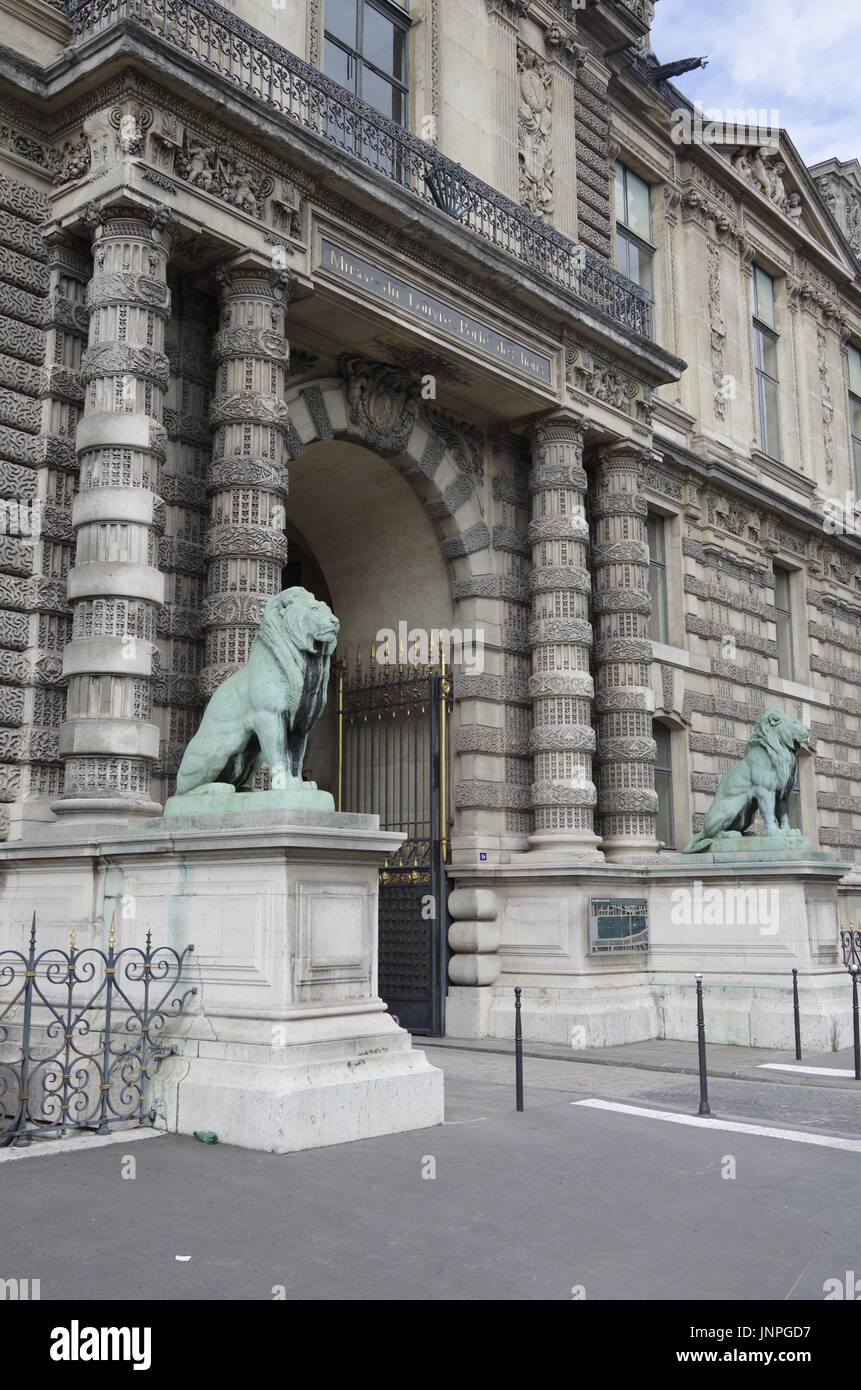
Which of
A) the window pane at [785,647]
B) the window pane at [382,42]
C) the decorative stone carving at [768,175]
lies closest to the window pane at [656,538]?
the window pane at [785,647]

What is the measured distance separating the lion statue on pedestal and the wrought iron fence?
4.81 ft

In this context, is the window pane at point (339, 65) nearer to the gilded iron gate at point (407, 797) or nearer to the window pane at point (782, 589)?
the gilded iron gate at point (407, 797)

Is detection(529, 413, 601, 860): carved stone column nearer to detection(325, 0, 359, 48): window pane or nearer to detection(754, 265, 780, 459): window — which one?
detection(325, 0, 359, 48): window pane

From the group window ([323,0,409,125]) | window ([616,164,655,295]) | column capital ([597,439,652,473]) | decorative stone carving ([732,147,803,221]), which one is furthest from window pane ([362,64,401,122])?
decorative stone carving ([732,147,803,221])

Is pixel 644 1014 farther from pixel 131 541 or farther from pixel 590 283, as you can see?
pixel 590 283

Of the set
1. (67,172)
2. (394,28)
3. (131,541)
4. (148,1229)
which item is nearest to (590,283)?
(394,28)

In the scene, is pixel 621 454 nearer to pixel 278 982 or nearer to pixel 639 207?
pixel 639 207

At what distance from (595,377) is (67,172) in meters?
8.03

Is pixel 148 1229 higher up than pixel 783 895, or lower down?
lower down

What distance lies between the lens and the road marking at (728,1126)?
8.97 m

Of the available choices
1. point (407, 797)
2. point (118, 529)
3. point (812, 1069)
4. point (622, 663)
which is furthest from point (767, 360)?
point (118, 529)

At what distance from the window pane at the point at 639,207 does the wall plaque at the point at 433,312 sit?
7.46m

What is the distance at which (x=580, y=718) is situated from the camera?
16.6 metres

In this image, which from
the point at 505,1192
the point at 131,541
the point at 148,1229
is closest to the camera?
the point at 148,1229
